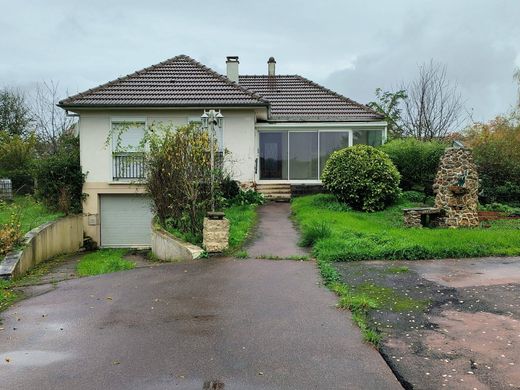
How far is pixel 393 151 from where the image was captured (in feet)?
60.7

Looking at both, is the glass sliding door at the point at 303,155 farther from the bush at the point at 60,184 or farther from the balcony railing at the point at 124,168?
the bush at the point at 60,184

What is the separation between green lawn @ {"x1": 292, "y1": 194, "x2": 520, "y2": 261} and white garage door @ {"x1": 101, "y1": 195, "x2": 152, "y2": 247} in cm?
755

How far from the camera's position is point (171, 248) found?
12734 millimetres

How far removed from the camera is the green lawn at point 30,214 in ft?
49.5

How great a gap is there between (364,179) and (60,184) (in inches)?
441

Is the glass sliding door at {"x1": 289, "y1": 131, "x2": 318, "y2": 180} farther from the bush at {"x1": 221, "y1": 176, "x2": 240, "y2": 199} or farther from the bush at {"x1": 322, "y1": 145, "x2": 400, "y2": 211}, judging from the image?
the bush at {"x1": 322, "y1": 145, "x2": 400, "y2": 211}

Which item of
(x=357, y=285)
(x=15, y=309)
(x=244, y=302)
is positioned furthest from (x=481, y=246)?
(x=15, y=309)

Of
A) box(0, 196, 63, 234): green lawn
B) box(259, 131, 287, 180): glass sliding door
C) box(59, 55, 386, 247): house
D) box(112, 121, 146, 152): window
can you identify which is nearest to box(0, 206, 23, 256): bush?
box(0, 196, 63, 234): green lawn

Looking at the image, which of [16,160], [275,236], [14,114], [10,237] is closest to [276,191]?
[275,236]

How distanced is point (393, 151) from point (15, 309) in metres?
14.4

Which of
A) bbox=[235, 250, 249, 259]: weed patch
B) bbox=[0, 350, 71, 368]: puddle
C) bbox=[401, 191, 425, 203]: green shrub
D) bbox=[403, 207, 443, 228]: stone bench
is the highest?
bbox=[401, 191, 425, 203]: green shrub

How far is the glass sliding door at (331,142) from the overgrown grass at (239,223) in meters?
4.92

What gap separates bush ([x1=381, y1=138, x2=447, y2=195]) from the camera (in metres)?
17.9

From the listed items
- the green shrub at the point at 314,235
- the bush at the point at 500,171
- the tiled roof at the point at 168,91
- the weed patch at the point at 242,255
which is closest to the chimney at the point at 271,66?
the tiled roof at the point at 168,91
